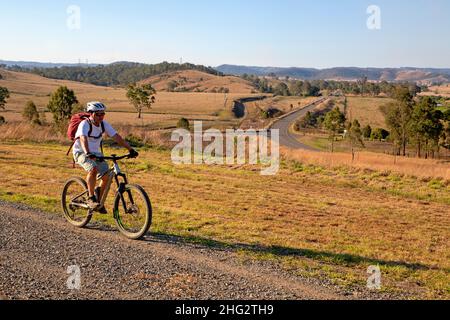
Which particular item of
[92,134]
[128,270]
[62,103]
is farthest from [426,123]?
[128,270]

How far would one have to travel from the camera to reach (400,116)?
8156 cm

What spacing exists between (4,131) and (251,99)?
16929 centimetres

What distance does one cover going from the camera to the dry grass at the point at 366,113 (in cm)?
13700

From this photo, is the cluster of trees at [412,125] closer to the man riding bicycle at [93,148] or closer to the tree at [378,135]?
the tree at [378,135]

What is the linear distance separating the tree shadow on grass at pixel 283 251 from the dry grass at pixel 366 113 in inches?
5077

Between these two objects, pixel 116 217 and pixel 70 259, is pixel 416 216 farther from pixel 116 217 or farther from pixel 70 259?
pixel 70 259

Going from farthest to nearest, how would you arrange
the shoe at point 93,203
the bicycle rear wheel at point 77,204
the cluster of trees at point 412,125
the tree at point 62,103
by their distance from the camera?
the tree at point 62,103 → the cluster of trees at point 412,125 → the bicycle rear wheel at point 77,204 → the shoe at point 93,203

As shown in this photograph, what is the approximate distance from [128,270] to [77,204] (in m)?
3.26

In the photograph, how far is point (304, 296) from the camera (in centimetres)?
643

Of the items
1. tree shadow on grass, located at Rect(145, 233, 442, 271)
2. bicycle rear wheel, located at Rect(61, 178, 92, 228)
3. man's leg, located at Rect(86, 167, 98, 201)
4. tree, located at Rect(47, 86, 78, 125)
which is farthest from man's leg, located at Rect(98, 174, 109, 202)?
tree, located at Rect(47, 86, 78, 125)

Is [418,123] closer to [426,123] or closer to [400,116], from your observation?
[426,123]

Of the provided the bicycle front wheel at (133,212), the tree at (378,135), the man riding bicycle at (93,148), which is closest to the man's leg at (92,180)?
the man riding bicycle at (93,148)

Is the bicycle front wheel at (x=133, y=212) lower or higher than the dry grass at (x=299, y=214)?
higher

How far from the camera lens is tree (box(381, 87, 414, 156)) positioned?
79.5 m
